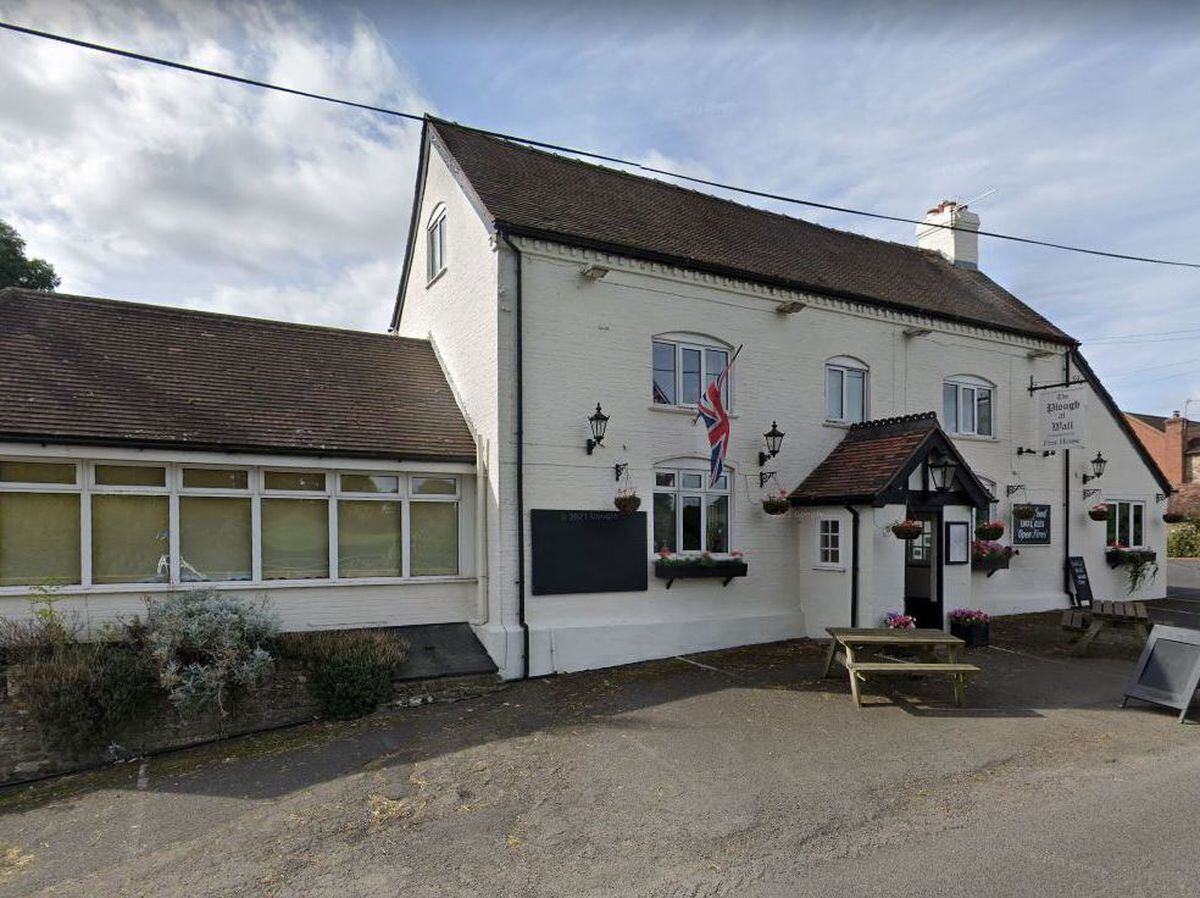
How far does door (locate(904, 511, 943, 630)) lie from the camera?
1259 cm

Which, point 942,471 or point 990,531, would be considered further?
point 990,531

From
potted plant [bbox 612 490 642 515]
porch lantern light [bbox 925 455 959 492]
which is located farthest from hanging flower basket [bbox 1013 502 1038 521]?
potted plant [bbox 612 490 642 515]

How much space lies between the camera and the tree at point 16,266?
72.5 ft

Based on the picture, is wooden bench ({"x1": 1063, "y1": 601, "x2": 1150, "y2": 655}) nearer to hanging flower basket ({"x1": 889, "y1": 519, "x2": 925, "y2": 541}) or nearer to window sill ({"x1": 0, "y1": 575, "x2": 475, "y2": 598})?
hanging flower basket ({"x1": 889, "y1": 519, "x2": 925, "y2": 541})

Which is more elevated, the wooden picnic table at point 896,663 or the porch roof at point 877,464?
the porch roof at point 877,464

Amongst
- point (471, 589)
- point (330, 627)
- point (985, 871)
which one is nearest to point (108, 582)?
point (330, 627)

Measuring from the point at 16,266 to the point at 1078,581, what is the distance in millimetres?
30715

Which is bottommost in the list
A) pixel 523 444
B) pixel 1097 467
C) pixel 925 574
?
pixel 925 574

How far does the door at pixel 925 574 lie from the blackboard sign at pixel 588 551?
16.7 feet

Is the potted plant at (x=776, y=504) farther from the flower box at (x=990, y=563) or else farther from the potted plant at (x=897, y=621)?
the flower box at (x=990, y=563)

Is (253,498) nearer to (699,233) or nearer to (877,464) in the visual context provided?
(699,233)

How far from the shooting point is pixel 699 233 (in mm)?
13891

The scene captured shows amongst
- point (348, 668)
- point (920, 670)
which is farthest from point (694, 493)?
point (348, 668)

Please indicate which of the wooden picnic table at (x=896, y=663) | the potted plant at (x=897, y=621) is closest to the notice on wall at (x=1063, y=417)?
the potted plant at (x=897, y=621)
